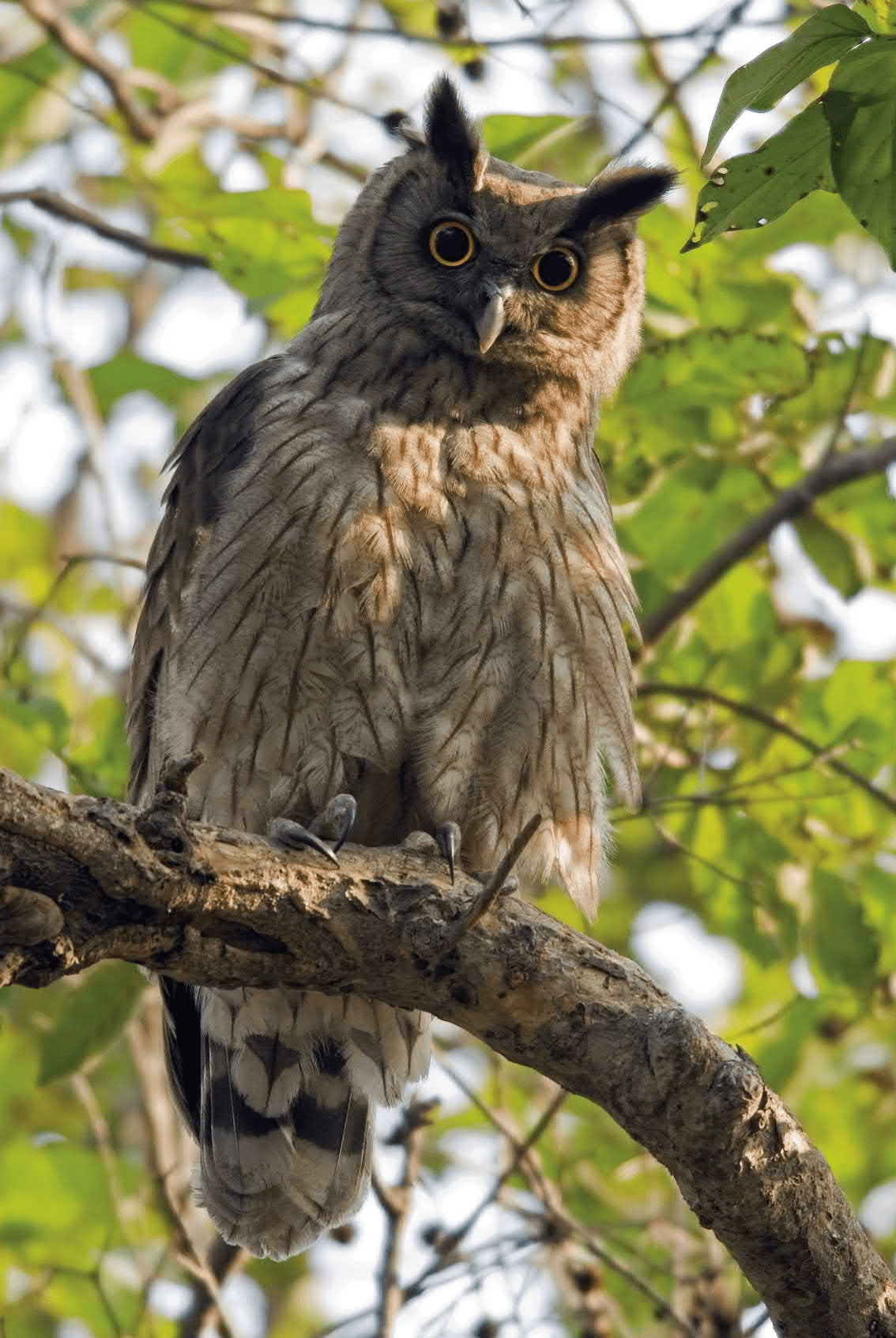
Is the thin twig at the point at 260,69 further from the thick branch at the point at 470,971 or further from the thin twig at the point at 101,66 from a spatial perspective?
the thick branch at the point at 470,971

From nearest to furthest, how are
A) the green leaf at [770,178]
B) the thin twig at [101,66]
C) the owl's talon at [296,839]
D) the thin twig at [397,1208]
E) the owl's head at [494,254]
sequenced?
1. the green leaf at [770,178]
2. the owl's talon at [296,839]
3. the thin twig at [397,1208]
4. the owl's head at [494,254]
5. the thin twig at [101,66]

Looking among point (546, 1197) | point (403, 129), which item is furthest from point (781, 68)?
point (546, 1197)

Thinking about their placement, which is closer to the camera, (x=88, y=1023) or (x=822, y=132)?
(x=822, y=132)

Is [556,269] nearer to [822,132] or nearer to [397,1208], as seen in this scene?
[822,132]

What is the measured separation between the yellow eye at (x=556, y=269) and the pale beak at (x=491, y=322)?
0.73 ft

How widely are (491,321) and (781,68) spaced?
161cm

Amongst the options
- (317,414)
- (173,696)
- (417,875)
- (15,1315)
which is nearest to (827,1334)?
(417,875)

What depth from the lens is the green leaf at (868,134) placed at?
151 centimetres

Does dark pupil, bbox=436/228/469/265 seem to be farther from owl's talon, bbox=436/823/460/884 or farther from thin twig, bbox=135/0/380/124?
owl's talon, bbox=436/823/460/884

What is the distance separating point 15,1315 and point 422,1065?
1923mm

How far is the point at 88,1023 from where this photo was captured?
2928 mm

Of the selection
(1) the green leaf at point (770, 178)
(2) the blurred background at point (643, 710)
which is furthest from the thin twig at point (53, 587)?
(1) the green leaf at point (770, 178)

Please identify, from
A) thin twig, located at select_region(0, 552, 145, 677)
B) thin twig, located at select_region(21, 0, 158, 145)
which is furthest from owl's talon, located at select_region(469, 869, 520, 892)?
thin twig, located at select_region(21, 0, 158, 145)

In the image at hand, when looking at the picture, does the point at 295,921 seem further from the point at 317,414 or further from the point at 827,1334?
the point at 317,414
